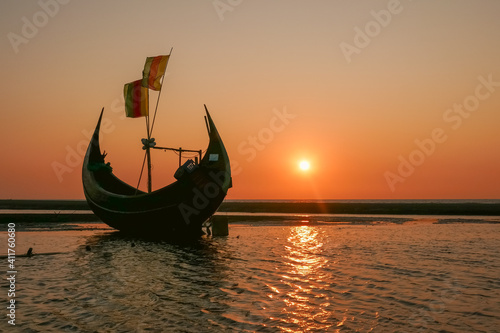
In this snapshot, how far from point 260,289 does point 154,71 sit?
22.7m

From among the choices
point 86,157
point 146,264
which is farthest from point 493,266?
point 86,157

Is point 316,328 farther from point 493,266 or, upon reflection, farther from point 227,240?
point 227,240

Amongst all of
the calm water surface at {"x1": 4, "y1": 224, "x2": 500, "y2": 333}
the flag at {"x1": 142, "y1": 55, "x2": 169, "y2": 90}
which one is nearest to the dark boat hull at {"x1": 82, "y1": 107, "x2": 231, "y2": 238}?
the calm water surface at {"x1": 4, "y1": 224, "x2": 500, "y2": 333}

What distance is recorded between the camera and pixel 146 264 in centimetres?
1734

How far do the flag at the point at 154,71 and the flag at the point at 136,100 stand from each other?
50.9 inches

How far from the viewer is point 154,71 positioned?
31297 mm

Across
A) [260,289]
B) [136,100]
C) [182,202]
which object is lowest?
[260,289]

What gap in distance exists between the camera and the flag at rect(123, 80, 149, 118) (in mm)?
32875

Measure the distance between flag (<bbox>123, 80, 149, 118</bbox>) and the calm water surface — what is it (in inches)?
528

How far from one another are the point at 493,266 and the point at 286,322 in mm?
11640

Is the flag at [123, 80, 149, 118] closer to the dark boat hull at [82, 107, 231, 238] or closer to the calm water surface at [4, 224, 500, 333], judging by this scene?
the dark boat hull at [82, 107, 231, 238]

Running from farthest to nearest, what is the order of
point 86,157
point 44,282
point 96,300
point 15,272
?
point 86,157, point 15,272, point 44,282, point 96,300

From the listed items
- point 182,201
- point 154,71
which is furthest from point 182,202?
point 154,71

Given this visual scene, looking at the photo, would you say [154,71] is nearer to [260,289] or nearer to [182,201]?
[182,201]
